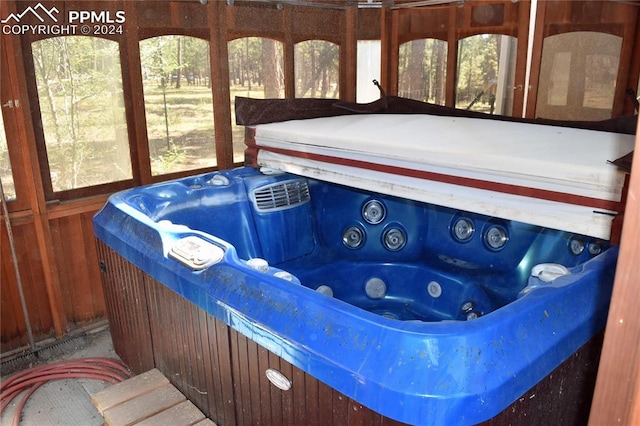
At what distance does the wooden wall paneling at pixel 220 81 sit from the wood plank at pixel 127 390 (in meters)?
1.57

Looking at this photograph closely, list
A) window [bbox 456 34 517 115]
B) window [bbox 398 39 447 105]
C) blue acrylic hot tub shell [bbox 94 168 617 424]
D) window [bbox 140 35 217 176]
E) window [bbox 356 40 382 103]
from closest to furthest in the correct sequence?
blue acrylic hot tub shell [bbox 94 168 617 424] < window [bbox 140 35 217 176] < window [bbox 456 34 517 115] < window [bbox 398 39 447 105] < window [bbox 356 40 382 103]

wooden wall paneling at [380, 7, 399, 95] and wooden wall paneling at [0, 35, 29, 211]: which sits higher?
wooden wall paneling at [380, 7, 399, 95]

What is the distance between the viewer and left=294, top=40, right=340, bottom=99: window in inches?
146

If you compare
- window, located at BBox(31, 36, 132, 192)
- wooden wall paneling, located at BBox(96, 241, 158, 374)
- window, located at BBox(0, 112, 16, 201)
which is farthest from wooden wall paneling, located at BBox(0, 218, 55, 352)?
wooden wall paneling, located at BBox(96, 241, 158, 374)

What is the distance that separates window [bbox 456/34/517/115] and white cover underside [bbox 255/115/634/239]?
815 mm

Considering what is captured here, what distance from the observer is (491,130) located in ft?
8.41

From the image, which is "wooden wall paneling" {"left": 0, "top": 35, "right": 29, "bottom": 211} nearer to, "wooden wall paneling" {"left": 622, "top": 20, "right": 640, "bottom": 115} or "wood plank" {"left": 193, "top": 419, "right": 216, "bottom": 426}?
"wood plank" {"left": 193, "top": 419, "right": 216, "bottom": 426}

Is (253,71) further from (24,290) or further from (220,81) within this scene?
(24,290)

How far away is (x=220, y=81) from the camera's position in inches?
129

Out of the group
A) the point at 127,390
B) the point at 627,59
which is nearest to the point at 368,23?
the point at 627,59

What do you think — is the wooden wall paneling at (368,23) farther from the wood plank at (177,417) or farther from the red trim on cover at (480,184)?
the wood plank at (177,417)

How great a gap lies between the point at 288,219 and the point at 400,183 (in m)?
0.84

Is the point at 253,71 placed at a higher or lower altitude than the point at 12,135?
higher

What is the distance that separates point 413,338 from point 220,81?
2.41 metres
